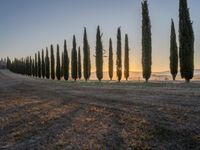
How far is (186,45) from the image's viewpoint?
1192 inches

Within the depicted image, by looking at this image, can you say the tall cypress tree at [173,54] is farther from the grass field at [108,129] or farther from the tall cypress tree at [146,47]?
the grass field at [108,129]

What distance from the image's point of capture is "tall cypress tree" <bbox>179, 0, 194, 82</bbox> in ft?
99.4

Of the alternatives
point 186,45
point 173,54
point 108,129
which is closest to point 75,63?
point 173,54

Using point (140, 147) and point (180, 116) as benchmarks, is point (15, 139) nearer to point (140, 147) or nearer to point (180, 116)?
point (140, 147)

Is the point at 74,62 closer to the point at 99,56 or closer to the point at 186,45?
the point at 99,56

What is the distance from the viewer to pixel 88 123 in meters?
9.09

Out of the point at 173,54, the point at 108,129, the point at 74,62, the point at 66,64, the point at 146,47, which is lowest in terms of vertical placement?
the point at 108,129

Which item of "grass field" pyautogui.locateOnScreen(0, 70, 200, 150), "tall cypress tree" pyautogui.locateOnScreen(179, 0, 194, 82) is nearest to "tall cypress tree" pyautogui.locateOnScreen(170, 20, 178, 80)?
"tall cypress tree" pyautogui.locateOnScreen(179, 0, 194, 82)

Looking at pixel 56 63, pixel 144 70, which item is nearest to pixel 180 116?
pixel 144 70

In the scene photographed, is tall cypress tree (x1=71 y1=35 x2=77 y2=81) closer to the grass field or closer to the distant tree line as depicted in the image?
the distant tree line

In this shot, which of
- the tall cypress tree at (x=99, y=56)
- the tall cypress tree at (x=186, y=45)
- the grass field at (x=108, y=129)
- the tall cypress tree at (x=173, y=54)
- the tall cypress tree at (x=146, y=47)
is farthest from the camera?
the tall cypress tree at (x=99, y=56)

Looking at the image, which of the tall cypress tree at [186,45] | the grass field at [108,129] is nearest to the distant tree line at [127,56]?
the tall cypress tree at [186,45]

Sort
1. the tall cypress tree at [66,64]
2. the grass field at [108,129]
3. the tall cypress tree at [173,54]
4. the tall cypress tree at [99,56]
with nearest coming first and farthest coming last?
the grass field at [108,129], the tall cypress tree at [173,54], the tall cypress tree at [99,56], the tall cypress tree at [66,64]

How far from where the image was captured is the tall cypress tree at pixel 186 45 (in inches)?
1193
